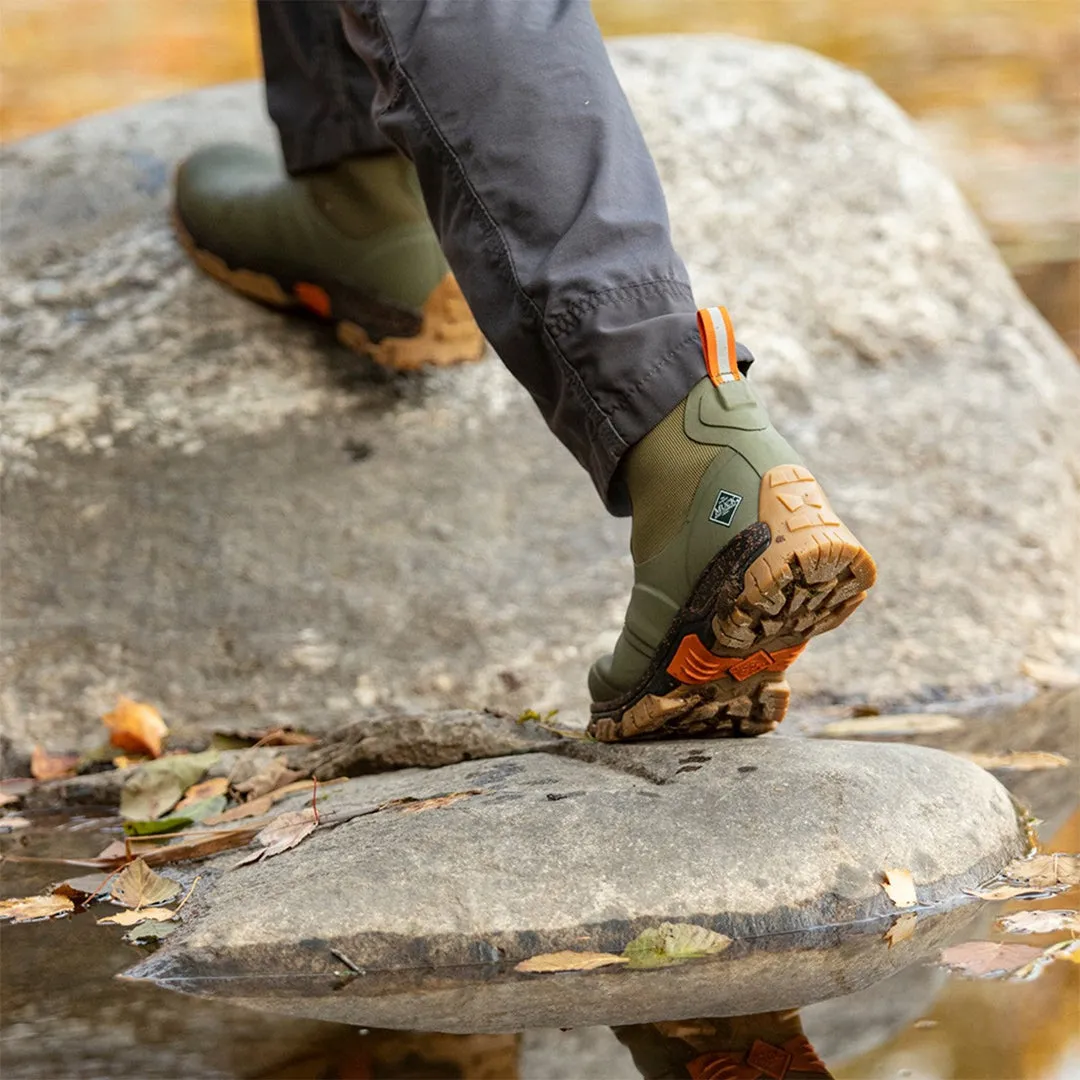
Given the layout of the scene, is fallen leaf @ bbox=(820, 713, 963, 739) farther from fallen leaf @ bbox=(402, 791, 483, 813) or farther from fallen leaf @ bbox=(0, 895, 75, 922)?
fallen leaf @ bbox=(0, 895, 75, 922)

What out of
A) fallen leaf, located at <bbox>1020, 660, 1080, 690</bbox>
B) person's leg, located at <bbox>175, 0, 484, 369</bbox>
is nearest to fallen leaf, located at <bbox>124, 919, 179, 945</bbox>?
person's leg, located at <bbox>175, 0, 484, 369</bbox>

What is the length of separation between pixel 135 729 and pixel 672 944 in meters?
1.00

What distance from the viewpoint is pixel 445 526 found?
7.80ft

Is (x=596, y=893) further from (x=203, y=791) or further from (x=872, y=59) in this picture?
(x=872, y=59)

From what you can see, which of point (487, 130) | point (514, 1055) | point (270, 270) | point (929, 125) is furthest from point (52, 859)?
point (929, 125)

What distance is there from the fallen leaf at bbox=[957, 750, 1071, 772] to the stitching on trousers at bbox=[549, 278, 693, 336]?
2.45 ft

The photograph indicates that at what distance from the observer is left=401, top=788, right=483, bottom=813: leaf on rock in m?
1.56

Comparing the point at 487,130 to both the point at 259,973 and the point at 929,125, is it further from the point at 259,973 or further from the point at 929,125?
the point at 929,125

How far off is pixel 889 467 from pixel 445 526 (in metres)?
0.75

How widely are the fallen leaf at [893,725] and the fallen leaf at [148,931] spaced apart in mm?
975

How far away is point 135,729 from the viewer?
209 cm

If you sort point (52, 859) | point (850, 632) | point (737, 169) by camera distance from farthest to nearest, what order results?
point (737, 169) → point (850, 632) → point (52, 859)

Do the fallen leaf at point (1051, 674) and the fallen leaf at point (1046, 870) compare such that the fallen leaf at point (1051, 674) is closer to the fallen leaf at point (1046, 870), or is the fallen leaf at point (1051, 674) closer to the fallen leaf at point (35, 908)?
the fallen leaf at point (1046, 870)

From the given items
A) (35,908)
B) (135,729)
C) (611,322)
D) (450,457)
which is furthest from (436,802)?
(450,457)
